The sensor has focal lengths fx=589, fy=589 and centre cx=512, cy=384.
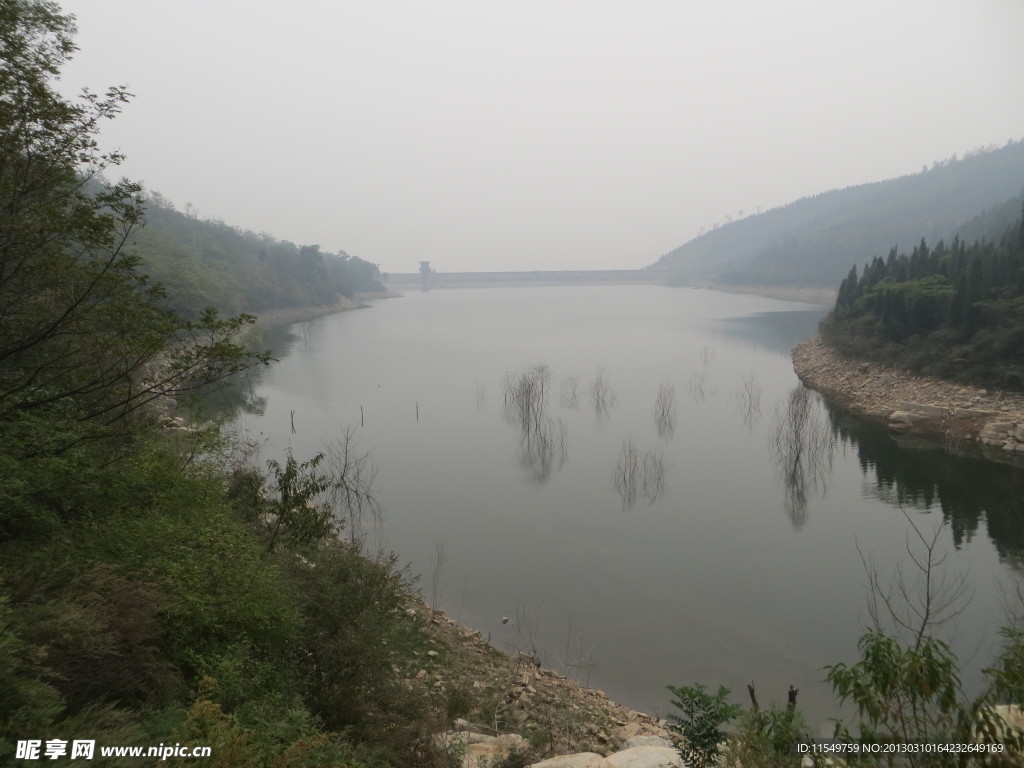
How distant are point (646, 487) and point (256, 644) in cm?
943

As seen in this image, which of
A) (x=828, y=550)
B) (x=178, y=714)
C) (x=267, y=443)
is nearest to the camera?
(x=178, y=714)

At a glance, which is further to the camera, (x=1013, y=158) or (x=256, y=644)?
(x=1013, y=158)

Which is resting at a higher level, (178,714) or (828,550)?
(178,714)

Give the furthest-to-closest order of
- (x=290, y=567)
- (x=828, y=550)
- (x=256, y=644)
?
(x=828, y=550) < (x=290, y=567) < (x=256, y=644)

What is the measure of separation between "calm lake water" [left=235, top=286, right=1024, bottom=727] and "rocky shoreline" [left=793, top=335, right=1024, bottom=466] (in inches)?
42.7

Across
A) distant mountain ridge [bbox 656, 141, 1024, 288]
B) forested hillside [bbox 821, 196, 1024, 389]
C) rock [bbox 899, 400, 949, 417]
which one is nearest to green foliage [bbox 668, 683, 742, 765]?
rock [bbox 899, 400, 949, 417]

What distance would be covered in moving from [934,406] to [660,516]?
38.5ft

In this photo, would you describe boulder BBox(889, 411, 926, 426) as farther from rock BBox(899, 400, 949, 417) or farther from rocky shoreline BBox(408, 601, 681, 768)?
rocky shoreline BBox(408, 601, 681, 768)

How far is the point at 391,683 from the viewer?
461 centimetres

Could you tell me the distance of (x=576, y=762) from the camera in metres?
4.01

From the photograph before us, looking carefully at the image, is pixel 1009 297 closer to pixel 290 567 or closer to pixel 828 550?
pixel 828 550

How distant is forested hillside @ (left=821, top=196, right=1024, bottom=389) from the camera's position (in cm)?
1791

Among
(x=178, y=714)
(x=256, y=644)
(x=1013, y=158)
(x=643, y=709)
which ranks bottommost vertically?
(x=643, y=709)

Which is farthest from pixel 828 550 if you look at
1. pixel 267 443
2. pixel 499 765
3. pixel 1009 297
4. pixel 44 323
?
pixel 1009 297
